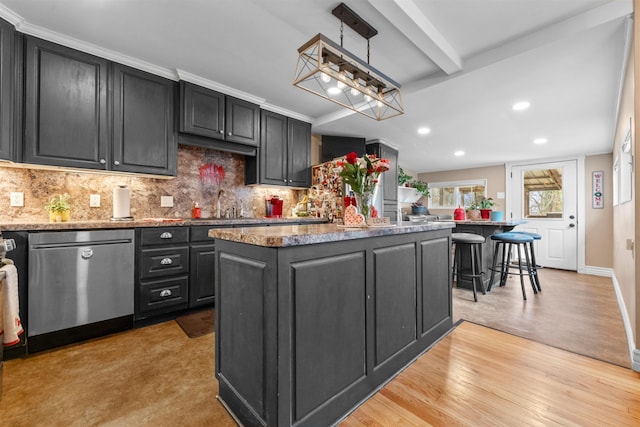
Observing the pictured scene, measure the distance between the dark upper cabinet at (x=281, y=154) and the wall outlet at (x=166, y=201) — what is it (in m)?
1.02

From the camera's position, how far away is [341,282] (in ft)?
4.52

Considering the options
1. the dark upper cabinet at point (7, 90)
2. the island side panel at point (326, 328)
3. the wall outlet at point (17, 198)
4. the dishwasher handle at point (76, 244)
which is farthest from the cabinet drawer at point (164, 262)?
the island side panel at point (326, 328)

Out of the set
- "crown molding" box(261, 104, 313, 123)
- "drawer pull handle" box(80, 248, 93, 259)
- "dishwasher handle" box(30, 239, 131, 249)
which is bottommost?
"drawer pull handle" box(80, 248, 93, 259)

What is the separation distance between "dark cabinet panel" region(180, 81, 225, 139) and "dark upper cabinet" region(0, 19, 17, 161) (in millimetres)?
1210

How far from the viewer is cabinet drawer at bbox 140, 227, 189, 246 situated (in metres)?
2.48

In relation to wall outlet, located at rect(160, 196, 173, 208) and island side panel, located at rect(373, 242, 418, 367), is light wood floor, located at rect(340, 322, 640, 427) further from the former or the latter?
wall outlet, located at rect(160, 196, 173, 208)

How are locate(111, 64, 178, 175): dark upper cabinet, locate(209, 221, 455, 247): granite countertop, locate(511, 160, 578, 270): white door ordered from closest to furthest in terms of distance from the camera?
locate(209, 221, 455, 247): granite countertop, locate(111, 64, 178, 175): dark upper cabinet, locate(511, 160, 578, 270): white door

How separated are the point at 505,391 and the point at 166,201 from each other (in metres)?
3.47

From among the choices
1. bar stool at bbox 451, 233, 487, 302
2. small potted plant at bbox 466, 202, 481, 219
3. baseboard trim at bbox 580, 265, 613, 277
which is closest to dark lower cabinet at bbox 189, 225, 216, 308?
bar stool at bbox 451, 233, 487, 302

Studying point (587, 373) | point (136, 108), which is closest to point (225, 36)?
point (136, 108)

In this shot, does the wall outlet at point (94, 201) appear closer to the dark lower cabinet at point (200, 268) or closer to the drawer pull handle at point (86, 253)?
the drawer pull handle at point (86, 253)

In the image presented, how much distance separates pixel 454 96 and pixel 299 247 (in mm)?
2843

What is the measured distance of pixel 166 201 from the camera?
3166 mm

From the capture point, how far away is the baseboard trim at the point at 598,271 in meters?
4.87
